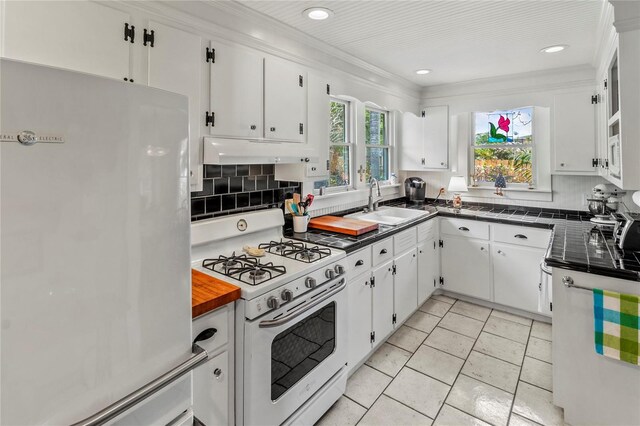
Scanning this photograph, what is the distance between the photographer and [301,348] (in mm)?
1803

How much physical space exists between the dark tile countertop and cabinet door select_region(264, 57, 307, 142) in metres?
0.78

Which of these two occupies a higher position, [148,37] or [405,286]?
[148,37]

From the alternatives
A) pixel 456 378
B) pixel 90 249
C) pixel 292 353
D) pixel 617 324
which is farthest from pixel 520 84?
pixel 90 249

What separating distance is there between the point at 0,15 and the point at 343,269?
1921mm

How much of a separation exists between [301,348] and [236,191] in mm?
1133

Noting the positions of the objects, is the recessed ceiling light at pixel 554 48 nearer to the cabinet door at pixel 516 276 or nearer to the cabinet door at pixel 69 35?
the cabinet door at pixel 516 276

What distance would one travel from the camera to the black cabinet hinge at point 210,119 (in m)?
1.87

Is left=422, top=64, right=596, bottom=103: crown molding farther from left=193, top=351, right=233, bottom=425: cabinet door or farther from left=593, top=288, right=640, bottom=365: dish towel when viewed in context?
left=193, top=351, right=233, bottom=425: cabinet door

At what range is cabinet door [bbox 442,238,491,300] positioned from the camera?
3.51 m

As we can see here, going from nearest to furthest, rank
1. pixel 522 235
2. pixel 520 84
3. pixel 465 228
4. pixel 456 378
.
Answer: pixel 456 378 → pixel 522 235 → pixel 465 228 → pixel 520 84

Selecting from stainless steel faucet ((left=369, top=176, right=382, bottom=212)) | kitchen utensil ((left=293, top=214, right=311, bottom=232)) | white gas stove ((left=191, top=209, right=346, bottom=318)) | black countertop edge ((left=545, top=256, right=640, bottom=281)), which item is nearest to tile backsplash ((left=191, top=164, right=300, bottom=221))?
white gas stove ((left=191, top=209, right=346, bottom=318))

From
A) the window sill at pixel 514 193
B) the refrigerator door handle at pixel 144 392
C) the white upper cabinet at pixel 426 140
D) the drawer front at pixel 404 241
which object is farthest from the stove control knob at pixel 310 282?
the window sill at pixel 514 193

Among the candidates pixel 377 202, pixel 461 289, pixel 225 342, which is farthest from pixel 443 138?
pixel 225 342

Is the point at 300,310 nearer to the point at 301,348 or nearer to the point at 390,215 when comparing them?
the point at 301,348
